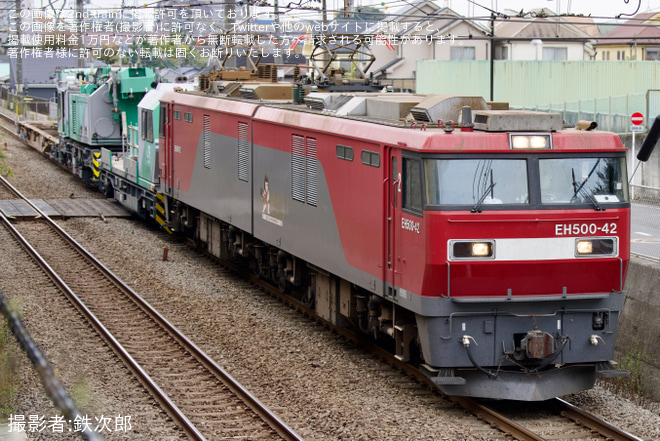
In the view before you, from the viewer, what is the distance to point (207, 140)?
16.9 metres

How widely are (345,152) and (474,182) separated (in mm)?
2379

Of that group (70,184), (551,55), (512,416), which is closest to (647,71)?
(551,55)

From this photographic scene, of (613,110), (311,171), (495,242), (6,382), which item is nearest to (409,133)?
(495,242)

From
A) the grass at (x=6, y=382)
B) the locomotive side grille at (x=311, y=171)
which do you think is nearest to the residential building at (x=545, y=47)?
the locomotive side grille at (x=311, y=171)

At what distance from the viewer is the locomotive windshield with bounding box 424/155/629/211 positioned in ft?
30.2

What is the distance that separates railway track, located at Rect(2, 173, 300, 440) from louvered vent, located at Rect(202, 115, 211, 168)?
269cm

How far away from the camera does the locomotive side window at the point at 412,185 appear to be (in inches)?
368

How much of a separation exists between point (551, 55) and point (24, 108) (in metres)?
29.9

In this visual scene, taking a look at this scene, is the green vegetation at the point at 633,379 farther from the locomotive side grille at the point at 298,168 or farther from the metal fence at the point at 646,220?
the locomotive side grille at the point at 298,168

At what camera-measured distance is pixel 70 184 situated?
97.2 feet

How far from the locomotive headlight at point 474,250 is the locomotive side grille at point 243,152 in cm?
629

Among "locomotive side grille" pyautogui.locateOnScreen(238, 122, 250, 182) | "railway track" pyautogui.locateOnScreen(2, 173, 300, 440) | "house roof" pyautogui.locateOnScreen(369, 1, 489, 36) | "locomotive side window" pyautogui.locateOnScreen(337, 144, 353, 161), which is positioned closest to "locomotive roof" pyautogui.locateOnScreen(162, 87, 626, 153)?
"locomotive side window" pyautogui.locateOnScreen(337, 144, 353, 161)

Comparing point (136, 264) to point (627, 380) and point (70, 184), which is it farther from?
point (70, 184)

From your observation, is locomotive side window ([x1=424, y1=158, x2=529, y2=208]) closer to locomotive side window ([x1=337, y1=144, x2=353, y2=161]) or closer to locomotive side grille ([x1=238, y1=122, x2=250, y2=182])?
locomotive side window ([x1=337, y1=144, x2=353, y2=161])
